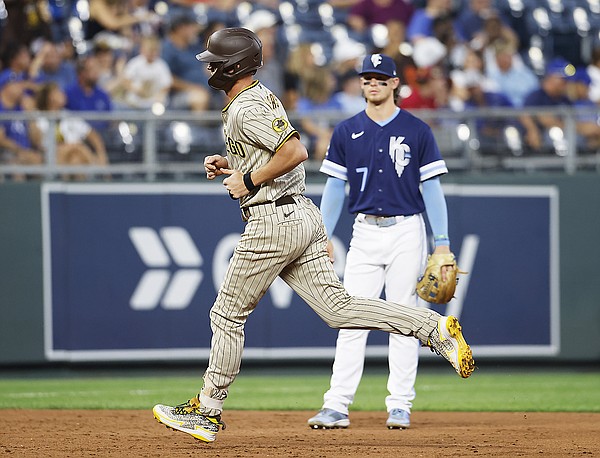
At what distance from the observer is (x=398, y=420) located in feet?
20.1

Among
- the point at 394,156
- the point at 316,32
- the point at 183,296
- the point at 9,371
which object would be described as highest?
the point at 316,32

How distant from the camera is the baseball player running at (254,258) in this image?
5035mm

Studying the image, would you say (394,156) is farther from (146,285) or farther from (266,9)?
(266,9)

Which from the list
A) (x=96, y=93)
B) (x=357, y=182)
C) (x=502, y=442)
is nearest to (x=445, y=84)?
(x=96, y=93)

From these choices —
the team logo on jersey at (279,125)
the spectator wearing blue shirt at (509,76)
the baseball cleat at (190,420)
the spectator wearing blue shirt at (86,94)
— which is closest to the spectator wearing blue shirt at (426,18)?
the spectator wearing blue shirt at (509,76)

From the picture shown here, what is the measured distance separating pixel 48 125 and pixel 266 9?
14.0 ft

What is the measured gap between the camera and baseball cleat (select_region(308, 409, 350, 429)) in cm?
609

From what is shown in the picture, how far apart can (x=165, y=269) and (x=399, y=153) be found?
13.1ft

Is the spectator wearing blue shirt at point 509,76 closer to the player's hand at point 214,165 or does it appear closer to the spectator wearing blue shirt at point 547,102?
the spectator wearing blue shirt at point 547,102

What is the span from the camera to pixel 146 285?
31.8 feet

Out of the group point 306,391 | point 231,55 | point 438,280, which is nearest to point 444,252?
point 438,280

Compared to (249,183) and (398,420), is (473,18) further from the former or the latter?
(249,183)

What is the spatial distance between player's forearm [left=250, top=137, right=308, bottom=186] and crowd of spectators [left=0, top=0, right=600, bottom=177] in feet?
15.6

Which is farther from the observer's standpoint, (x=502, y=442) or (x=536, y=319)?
(x=536, y=319)
